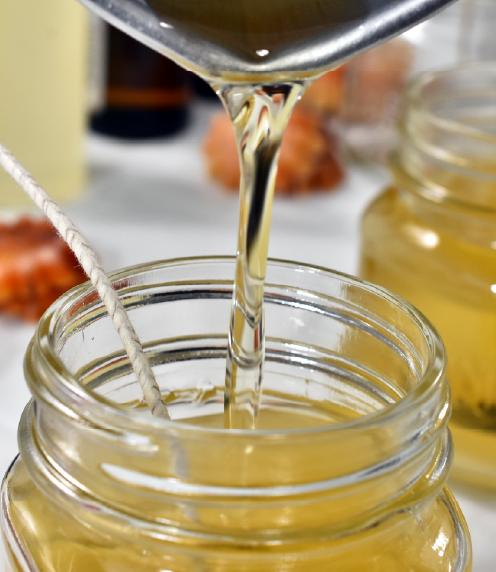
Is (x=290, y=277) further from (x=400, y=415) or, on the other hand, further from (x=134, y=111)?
(x=134, y=111)

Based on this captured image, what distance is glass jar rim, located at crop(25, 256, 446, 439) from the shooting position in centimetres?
33

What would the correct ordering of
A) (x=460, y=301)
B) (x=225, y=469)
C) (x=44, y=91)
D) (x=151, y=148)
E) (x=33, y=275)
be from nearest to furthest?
(x=225, y=469), (x=460, y=301), (x=33, y=275), (x=44, y=91), (x=151, y=148)

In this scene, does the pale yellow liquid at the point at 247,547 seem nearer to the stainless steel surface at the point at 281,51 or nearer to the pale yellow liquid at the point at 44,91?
the stainless steel surface at the point at 281,51

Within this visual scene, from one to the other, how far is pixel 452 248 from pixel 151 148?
17.6 inches

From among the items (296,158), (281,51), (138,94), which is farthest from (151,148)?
(281,51)

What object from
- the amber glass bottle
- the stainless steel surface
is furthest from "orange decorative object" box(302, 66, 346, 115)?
the stainless steel surface

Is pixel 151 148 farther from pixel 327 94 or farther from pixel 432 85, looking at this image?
pixel 432 85

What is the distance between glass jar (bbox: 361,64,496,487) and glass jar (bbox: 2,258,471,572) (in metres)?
0.11

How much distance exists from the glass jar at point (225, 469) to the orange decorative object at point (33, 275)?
27 centimetres

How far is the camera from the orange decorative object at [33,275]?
0.68 meters

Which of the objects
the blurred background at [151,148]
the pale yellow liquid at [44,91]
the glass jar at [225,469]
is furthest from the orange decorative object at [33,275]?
the glass jar at [225,469]

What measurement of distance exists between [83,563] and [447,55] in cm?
63

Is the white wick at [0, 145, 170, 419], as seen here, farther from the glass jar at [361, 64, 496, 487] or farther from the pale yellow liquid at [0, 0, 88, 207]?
the pale yellow liquid at [0, 0, 88, 207]

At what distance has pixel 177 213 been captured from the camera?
32.9 inches
